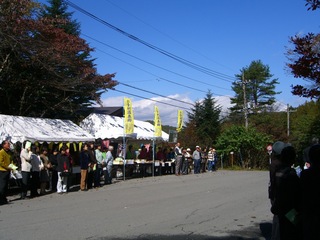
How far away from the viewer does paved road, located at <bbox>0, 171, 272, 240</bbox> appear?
7984 millimetres

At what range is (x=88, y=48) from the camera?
25.5 meters

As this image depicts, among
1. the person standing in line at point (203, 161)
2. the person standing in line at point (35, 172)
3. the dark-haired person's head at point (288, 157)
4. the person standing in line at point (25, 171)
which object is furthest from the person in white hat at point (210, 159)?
the dark-haired person's head at point (288, 157)

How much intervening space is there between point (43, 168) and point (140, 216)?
6.20 metres

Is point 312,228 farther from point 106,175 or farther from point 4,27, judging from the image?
point 4,27

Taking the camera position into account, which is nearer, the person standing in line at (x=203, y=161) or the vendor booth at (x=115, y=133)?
the vendor booth at (x=115, y=133)

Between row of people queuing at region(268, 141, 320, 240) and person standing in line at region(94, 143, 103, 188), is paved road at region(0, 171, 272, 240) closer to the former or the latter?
person standing in line at region(94, 143, 103, 188)

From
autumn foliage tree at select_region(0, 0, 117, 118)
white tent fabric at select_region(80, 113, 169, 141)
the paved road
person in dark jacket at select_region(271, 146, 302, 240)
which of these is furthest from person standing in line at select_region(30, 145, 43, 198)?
person in dark jacket at select_region(271, 146, 302, 240)

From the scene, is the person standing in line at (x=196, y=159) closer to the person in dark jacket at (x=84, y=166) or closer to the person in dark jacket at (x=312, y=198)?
the person in dark jacket at (x=84, y=166)

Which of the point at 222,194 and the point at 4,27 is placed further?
the point at 4,27

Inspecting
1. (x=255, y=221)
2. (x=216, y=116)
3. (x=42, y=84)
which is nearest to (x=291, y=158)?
(x=255, y=221)

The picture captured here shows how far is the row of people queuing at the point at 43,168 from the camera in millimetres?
12711

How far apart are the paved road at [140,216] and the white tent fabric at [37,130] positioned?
3050mm

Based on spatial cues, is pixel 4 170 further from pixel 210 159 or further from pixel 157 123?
pixel 210 159

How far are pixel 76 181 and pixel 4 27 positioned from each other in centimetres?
860
